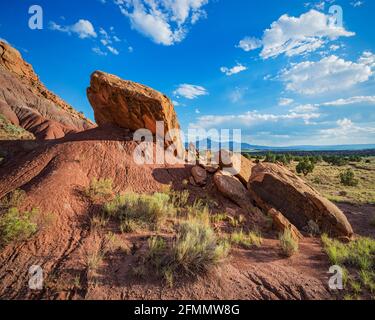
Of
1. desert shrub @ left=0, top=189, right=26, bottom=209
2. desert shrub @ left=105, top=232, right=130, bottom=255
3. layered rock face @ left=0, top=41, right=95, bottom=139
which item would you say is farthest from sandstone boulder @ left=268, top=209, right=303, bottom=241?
layered rock face @ left=0, top=41, right=95, bottom=139

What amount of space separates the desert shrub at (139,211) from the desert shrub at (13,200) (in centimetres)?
214

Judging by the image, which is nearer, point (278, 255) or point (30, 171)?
point (278, 255)

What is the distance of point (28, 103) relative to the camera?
42719 millimetres

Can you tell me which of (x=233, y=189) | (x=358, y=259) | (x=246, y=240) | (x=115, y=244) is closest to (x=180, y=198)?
(x=233, y=189)

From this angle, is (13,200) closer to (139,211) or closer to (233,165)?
(139,211)

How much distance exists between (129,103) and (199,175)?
4.78 m

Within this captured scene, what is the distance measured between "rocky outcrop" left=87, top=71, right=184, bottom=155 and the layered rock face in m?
21.7

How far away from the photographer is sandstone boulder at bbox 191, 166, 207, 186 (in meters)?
9.84

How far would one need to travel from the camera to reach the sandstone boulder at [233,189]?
8812 mm

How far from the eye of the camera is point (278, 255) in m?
5.69
